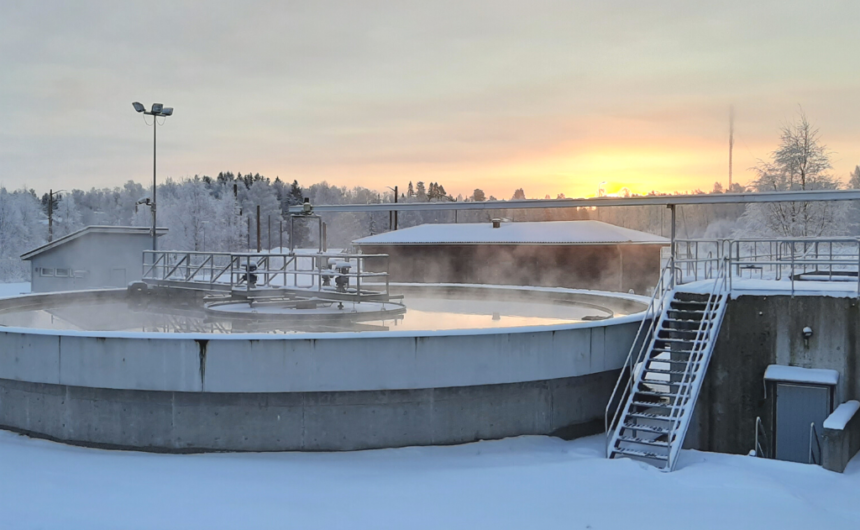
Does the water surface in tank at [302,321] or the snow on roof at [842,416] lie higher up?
the water surface in tank at [302,321]

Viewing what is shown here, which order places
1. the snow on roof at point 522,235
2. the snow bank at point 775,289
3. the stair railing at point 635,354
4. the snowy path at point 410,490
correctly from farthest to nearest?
the snow on roof at point 522,235 → the snow bank at point 775,289 → the stair railing at point 635,354 → the snowy path at point 410,490

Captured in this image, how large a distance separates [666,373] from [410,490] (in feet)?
18.1

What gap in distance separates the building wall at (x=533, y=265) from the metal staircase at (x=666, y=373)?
19147mm

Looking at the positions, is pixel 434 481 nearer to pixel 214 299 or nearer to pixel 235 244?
pixel 214 299

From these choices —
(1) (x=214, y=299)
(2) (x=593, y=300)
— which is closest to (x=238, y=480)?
(1) (x=214, y=299)

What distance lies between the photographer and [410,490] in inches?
316

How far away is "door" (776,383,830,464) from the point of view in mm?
11500

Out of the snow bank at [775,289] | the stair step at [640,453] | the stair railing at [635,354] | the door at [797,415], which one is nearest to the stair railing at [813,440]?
the door at [797,415]

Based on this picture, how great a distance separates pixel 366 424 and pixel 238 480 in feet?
6.20

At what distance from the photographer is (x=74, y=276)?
3244cm

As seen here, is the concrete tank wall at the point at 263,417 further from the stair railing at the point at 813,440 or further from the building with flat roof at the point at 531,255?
the building with flat roof at the point at 531,255

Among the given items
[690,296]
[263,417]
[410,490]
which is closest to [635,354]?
[690,296]

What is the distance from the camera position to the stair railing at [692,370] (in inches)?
368

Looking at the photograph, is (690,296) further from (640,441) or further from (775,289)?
(640,441)
